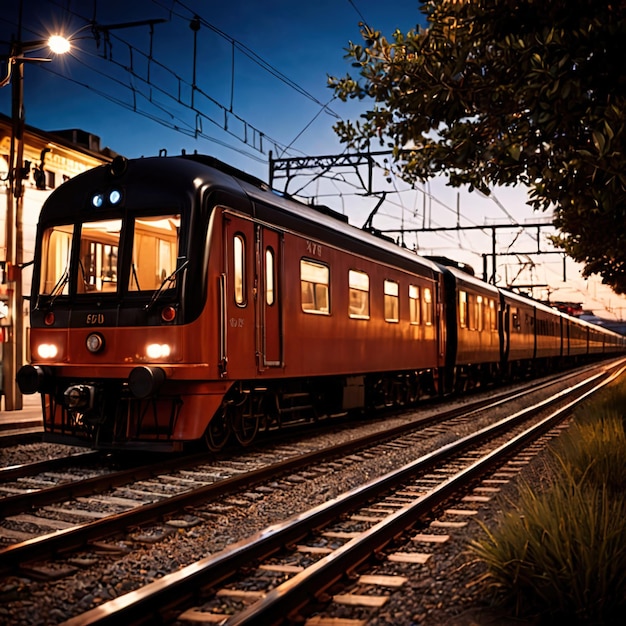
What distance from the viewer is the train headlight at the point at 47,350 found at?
8.95 m

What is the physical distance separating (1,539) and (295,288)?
5404mm

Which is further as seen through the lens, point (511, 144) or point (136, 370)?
point (136, 370)

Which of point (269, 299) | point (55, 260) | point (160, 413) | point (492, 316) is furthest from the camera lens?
point (492, 316)

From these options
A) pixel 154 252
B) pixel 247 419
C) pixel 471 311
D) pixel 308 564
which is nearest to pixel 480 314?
pixel 471 311

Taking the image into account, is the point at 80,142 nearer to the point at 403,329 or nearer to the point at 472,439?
the point at 403,329

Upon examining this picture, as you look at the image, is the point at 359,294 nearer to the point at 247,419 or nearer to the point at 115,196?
the point at 247,419

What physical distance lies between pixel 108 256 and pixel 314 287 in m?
3.15

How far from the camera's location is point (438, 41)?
658 centimetres

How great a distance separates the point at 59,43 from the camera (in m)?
13.0

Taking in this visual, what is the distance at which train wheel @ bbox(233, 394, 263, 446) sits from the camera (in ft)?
31.4

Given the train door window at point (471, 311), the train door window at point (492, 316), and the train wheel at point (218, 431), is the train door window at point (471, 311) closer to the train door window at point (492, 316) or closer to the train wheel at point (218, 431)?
the train door window at point (492, 316)

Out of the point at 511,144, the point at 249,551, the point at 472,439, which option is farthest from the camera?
the point at 472,439

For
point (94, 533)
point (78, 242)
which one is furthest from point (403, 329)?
point (94, 533)

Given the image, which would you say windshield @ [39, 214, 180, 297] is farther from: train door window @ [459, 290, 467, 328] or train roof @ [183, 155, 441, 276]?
train door window @ [459, 290, 467, 328]
